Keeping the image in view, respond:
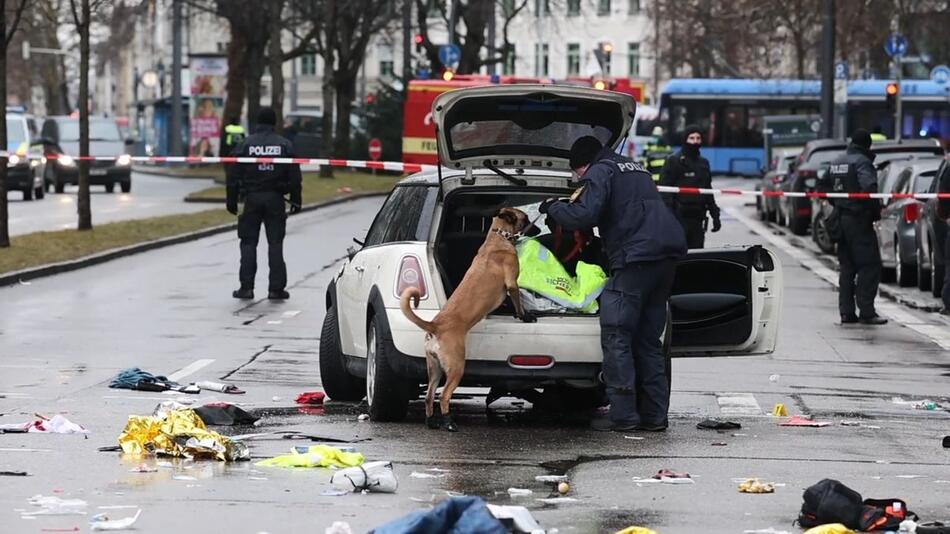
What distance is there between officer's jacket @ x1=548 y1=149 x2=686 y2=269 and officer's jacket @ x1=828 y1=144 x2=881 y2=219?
7977mm

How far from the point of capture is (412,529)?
21.1 feet

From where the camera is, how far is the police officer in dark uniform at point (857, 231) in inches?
722

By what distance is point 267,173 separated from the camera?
19.8 m

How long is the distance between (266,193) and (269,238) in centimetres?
46

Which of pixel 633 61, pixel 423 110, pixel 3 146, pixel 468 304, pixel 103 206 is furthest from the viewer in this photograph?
pixel 633 61

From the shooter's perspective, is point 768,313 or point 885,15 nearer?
Result: point 768,313

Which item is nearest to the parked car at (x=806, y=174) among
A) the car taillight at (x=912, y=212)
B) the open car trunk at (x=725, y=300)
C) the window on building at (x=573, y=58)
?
the car taillight at (x=912, y=212)

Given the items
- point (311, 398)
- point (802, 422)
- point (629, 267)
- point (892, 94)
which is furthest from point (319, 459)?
point (892, 94)

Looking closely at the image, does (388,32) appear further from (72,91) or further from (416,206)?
(72,91)

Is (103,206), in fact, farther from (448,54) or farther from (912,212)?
(912,212)

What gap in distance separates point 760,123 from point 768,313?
5199cm

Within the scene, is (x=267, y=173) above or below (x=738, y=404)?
above

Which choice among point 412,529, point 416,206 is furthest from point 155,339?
point 412,529

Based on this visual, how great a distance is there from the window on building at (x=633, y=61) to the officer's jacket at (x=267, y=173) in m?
93.5
